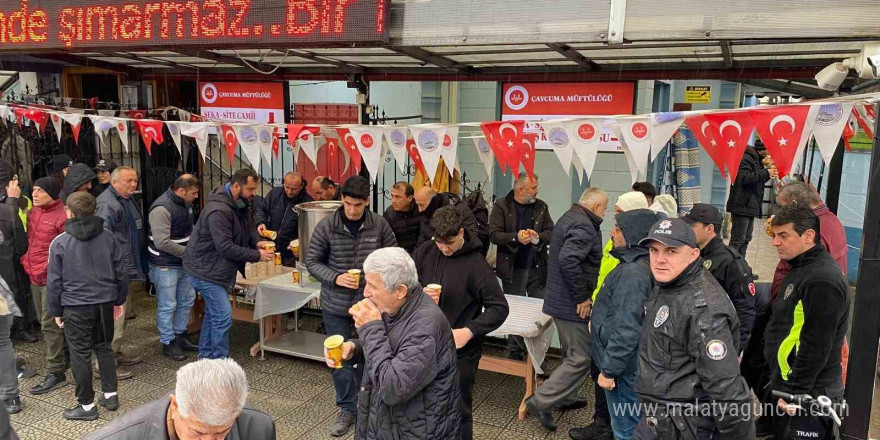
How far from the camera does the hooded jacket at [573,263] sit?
180 inches

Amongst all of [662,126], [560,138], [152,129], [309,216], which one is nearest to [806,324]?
[662,126]

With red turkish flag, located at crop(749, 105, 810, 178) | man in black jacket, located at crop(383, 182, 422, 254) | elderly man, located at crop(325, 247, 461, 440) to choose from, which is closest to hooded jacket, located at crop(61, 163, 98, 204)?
man in black jacket, located at crop(383, 182, 422, 254)

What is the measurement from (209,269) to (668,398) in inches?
163

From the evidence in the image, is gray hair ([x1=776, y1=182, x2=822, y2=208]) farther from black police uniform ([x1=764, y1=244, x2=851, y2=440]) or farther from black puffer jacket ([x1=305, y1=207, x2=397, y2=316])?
black puffer jacket ([x1=305, y1=207, x2=397, y2=316])

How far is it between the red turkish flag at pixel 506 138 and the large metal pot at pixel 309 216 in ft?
5.61

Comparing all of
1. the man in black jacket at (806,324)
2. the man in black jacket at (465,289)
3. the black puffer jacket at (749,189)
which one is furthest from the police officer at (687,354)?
the black puffer jacket at (749,189)

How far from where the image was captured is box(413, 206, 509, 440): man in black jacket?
3711mm

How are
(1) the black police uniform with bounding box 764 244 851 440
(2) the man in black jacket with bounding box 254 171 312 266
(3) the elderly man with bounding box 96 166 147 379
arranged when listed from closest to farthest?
(1) the black police uniform with bounding box 764 244 851 440, (3) the elderly man with bounding box 96 166 147 379, (2) the man in black jacket with bounding box 254 171 312 266

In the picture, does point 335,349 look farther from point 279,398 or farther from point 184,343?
point 184,343

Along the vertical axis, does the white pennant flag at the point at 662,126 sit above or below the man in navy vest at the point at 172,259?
above

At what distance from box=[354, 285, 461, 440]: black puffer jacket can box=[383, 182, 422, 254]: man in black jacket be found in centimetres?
321

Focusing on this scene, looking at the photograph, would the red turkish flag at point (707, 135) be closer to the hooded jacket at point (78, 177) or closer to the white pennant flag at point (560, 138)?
the white pennant flag at point (560, 138)

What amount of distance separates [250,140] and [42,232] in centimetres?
207

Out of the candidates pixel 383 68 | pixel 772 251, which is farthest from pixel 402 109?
pixel 772 251
